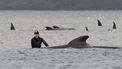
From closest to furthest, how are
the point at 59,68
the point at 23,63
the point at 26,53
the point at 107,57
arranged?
the point at 59,68 < the point at 23,63 < the point at 107,57 < the point at 26,53

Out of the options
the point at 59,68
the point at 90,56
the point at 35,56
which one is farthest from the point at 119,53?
the point at 59,68

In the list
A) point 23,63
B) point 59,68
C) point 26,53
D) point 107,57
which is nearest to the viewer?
point 59,68

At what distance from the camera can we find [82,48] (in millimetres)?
38906

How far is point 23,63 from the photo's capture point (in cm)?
3259

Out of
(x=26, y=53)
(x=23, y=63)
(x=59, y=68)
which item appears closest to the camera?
(x=59, y=68)

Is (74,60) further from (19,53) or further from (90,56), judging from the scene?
(19,53)

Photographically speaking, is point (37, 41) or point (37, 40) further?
point (37, 41)

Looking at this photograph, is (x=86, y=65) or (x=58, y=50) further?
(x=58, y=50)

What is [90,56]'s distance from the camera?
35562 mm

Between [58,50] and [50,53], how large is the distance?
68.6 inches

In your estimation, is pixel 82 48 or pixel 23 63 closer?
pixel 23 63

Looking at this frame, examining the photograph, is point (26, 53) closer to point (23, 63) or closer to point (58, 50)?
point (58, 50)

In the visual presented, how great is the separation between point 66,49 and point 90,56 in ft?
12.2

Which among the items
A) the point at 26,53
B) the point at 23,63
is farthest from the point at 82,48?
the point at 23,63
